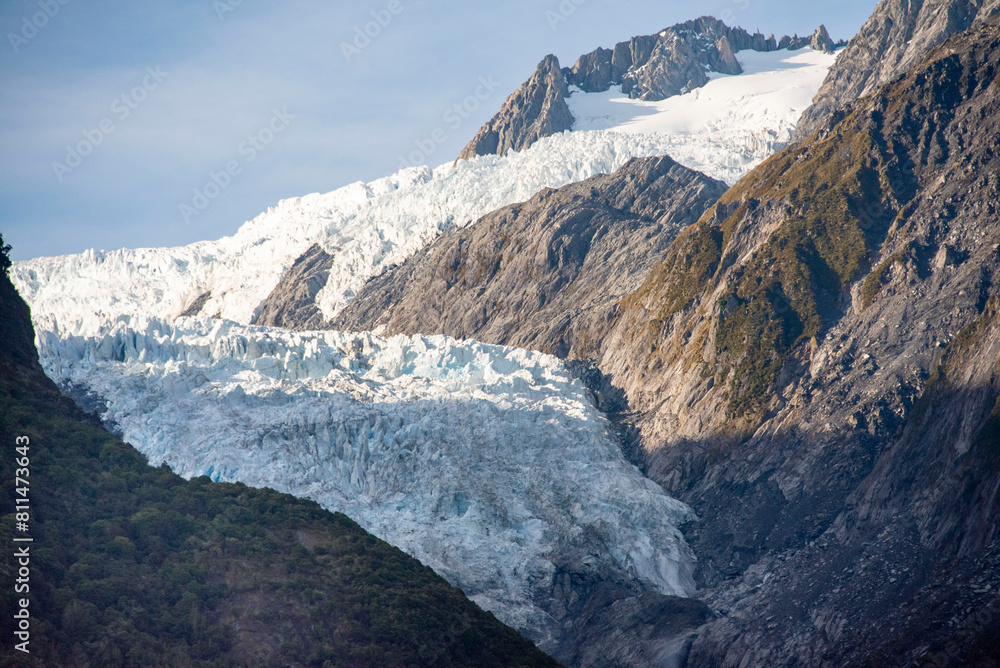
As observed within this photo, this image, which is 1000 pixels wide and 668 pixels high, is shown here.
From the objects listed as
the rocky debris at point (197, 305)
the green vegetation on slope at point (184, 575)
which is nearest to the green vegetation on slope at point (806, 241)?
the green vegetation on slope at point (184, 575)

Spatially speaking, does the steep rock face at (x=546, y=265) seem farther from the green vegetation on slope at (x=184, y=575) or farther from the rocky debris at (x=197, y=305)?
the green vegetation on slope at (x=184, y=575)

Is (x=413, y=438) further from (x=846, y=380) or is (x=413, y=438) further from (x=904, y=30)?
(x=904, y=30)

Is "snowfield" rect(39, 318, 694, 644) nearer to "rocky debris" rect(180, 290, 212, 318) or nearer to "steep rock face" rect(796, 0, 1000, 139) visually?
"rocky debris" rect(180, 290, 212, 318)

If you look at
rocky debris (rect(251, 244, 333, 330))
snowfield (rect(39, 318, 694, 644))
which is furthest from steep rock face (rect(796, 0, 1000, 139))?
snowfield (rect(39, 318, 694, 644))

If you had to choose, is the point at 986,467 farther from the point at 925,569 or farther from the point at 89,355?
the point at 89,355

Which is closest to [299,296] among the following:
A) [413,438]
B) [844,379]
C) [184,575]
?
[413,438]

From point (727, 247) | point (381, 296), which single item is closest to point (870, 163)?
point (727, 247)
